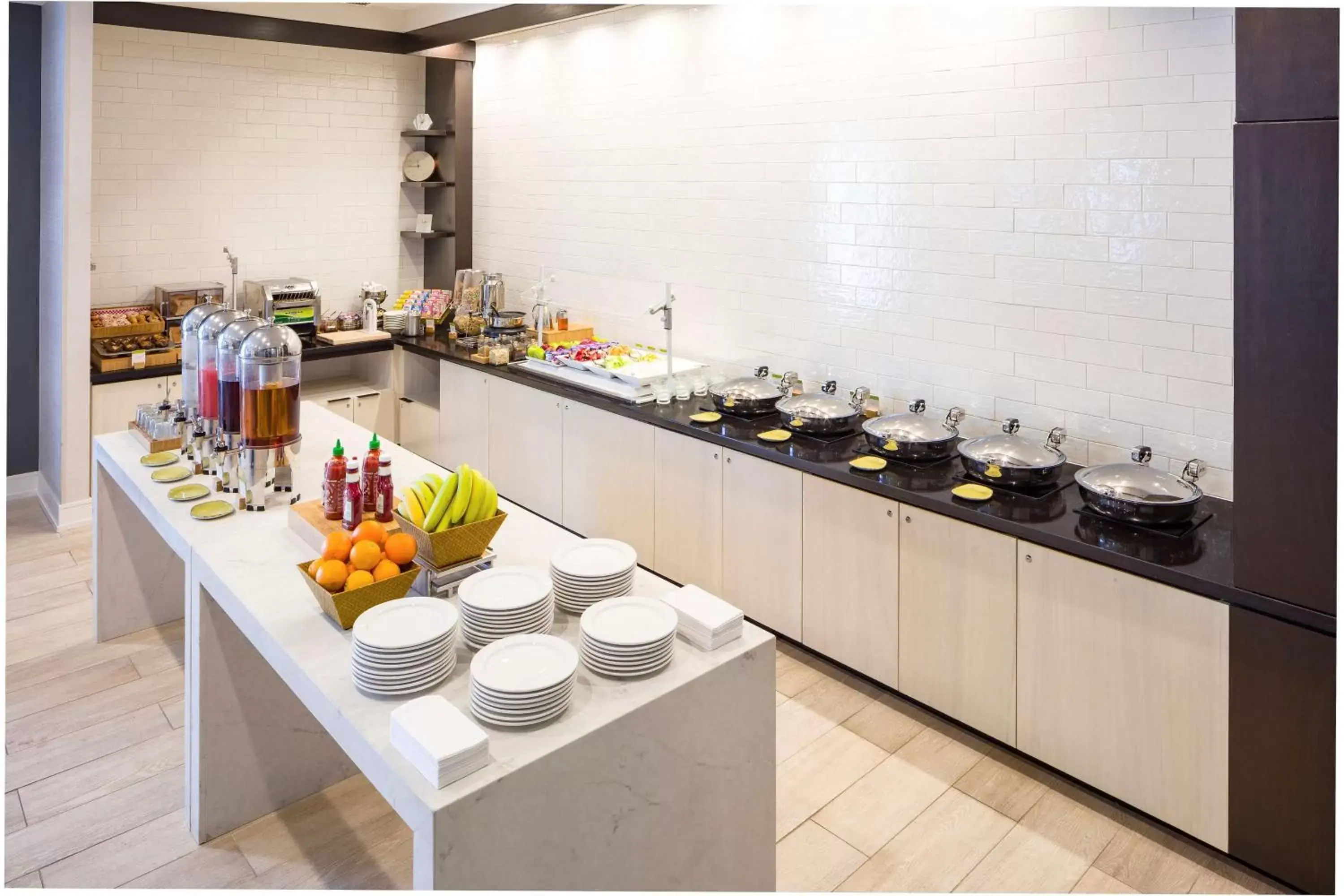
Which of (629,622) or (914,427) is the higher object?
(914,427)

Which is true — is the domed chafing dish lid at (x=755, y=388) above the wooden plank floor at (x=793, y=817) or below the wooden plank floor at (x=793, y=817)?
above

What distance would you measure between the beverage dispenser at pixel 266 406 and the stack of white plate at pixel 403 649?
1190 mm

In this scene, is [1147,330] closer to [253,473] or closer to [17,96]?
[253,473]

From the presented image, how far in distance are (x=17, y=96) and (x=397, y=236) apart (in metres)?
2.50

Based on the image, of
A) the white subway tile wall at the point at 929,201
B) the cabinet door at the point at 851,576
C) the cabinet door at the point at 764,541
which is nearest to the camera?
the white subway tile wall at the point at 929,201

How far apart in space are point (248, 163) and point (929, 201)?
15.6 feet

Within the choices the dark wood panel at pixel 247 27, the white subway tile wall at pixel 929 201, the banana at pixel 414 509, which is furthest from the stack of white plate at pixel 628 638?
the dark wood panel at pixel 247 27

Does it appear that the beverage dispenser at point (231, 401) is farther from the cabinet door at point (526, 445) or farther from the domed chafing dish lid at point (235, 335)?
the cabinet door at point (526, 445)

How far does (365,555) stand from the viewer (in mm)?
2395

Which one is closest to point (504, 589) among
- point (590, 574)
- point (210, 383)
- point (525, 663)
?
point (590, 574)

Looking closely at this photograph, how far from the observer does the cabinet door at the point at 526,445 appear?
18.0 feet

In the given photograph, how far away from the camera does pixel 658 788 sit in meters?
2.09

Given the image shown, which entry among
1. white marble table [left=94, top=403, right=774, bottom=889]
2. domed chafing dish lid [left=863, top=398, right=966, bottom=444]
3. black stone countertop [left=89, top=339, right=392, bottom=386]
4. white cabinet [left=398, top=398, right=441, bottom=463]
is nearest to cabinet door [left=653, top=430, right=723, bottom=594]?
domed chafing dish lid [left=863, top=398, right=966, bottom=444]

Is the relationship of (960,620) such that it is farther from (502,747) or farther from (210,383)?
(210,383)
